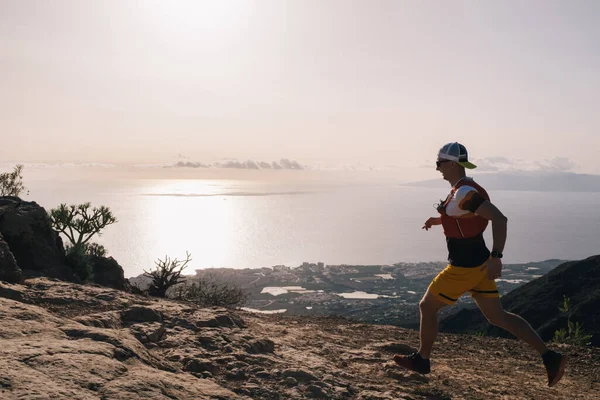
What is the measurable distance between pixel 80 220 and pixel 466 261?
12.7 metres

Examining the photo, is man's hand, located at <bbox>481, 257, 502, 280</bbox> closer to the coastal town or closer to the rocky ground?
the rocky ground

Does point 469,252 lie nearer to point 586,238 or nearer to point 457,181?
point 457,181

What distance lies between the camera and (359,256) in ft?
398

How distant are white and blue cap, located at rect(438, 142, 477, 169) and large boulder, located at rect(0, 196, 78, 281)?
9.08 metres

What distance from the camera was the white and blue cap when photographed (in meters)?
4.21

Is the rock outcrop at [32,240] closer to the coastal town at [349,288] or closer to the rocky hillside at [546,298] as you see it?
the rocky hillside at [546,298]

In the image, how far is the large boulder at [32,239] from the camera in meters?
10.2

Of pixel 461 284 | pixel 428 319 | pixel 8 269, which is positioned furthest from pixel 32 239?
pixel 461 284

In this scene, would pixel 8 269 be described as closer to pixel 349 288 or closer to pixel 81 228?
pixel 81 228

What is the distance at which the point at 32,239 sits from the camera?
1055 cm

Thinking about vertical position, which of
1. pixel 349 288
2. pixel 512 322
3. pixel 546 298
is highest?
pixel 512 322

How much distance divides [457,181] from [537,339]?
5.52 ft

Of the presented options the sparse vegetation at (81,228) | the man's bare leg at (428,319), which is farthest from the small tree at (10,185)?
the man's bare leg at (428,319)

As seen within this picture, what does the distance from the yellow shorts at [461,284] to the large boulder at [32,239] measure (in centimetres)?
887
